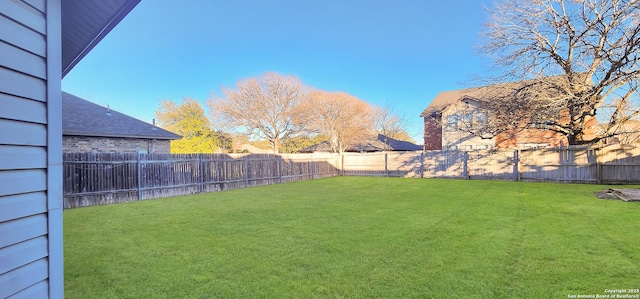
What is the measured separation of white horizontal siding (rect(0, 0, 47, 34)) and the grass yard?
2297 mm

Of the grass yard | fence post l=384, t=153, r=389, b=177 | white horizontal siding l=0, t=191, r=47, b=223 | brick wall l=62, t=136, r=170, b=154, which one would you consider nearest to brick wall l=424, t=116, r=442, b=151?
fence post l=384, t=153, r=389, b=177

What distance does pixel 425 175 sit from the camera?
16.0 m

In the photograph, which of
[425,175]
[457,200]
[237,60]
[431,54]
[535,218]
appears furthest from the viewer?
[237,60]

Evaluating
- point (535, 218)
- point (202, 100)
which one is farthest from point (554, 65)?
point (202, 100)

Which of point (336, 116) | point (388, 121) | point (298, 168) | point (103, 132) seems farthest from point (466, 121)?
point (103, 132)

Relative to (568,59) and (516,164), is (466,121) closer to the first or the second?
(516,164)

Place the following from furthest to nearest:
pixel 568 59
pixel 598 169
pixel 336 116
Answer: pixel 336 116, pixel 598 169, pixel 568 59

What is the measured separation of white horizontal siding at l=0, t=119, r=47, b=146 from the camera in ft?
4.30

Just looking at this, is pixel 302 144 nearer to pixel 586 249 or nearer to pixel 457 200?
pixel 457 200

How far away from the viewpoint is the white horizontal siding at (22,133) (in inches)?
51.6

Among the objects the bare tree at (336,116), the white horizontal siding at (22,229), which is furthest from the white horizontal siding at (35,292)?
the bare tree at (336,116)

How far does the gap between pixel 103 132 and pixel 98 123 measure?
813 millimetres

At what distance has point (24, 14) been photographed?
56.0 inches

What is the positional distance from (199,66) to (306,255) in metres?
23.7
